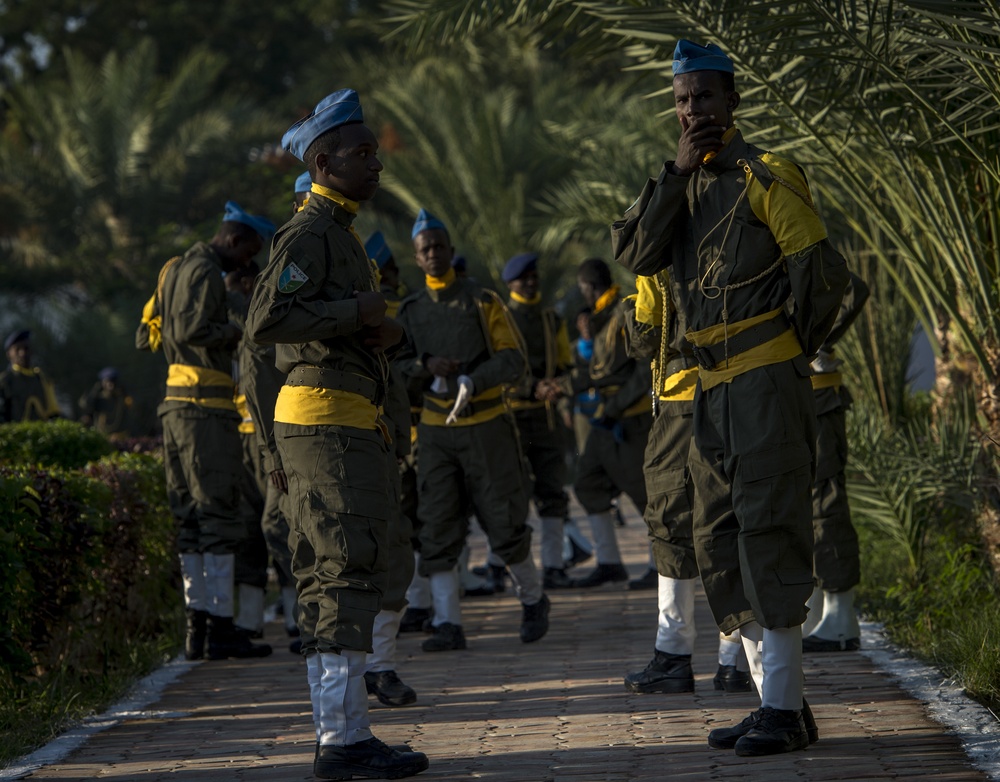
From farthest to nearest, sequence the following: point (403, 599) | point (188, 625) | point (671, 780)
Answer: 1. point (188, 625)
2. point (403, 599)
3. point (671, 780)

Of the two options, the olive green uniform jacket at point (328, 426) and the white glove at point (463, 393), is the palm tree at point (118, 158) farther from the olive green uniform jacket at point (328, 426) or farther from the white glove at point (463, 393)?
the olive green uniform jacket at point (328, 426)

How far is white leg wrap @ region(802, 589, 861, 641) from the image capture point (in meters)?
6.75

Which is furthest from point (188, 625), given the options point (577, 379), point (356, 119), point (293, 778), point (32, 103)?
point (32, 103)

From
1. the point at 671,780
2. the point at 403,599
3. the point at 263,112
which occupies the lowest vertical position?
the point at 671,780

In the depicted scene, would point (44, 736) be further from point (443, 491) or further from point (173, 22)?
point (173, 22)

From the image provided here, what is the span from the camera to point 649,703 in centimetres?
575

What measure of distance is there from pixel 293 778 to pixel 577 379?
21.2 ft

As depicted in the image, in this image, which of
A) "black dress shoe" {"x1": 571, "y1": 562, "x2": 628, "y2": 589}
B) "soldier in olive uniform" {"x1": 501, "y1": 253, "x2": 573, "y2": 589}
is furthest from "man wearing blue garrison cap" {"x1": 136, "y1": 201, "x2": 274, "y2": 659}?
"black dress shoe" {"x1": 571, "y1": 562, "x2": 628, "y2": 589}

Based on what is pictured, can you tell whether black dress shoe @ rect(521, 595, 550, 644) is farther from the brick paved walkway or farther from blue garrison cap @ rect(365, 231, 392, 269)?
blue garrison cap @ rect(365, 231, 392, 269)

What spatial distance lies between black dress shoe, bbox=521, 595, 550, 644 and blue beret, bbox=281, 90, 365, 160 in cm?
346

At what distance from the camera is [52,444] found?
441 inches

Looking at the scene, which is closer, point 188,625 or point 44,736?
point 44,736

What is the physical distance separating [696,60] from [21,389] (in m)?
12.2

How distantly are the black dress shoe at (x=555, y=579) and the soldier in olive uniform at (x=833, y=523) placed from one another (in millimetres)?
3241
